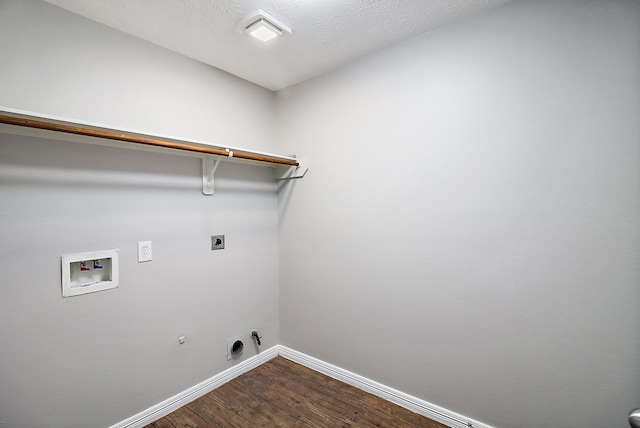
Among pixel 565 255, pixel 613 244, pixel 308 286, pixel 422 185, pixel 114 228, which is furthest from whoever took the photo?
pixel 308 286

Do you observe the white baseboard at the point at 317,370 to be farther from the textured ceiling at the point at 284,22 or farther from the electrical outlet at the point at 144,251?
the textured ceiling at the point at 284,22

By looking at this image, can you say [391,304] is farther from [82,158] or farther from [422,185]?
[82,158]

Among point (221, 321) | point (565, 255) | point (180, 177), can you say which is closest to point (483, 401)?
point (565, 255)

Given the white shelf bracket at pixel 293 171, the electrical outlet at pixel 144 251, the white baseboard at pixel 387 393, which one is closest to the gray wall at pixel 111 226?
the electrical outlet at pixel 144 251

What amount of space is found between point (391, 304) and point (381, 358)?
1.32 ft

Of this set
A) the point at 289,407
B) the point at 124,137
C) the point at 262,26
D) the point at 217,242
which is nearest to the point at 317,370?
the point at 289,407

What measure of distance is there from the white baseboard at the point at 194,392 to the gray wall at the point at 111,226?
0.05 metres

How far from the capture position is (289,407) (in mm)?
1924

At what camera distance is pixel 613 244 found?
1293 mm

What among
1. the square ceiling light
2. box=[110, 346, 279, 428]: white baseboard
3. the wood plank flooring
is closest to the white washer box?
box=[110, 346, 279, 428]: white baseboard

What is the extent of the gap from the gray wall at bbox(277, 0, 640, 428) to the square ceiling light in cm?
63

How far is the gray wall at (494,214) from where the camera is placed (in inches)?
51.2

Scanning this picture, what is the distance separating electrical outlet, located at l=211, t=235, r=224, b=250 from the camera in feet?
7.09

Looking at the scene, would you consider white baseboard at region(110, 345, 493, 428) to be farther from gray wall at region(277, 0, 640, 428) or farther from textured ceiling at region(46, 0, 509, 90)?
textured ceiling at region(46, 0, 509, 90)
